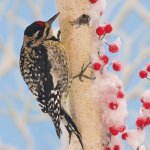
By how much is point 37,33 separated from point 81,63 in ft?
1.94

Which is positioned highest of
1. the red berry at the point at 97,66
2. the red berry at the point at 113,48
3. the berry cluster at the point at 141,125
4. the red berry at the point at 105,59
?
the red berry at the point at 113,48

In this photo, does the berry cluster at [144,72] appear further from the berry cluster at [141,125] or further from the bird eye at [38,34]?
the bird eye at [38,34]

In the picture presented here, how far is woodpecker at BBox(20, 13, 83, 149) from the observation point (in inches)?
124

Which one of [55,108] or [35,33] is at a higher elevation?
[35,33]

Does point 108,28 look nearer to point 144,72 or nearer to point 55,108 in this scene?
point 144,72

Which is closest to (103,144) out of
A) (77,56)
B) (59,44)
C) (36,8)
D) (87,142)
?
(87,142)

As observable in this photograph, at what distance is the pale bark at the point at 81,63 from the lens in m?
3.03

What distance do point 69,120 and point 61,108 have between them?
0.11m

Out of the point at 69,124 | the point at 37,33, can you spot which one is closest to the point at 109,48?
the point at 69,124

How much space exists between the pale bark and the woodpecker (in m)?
0.05

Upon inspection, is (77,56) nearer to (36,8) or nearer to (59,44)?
(59,44)

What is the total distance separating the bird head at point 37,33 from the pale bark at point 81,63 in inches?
12.0

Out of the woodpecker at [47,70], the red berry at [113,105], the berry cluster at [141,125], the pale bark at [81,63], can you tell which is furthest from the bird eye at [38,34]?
the berry cluster at [141,125]

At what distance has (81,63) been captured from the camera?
310 cm
